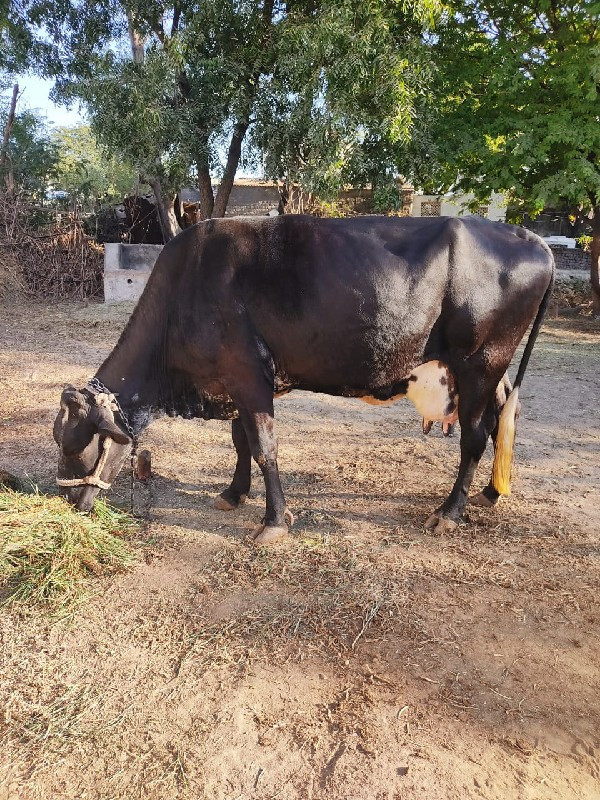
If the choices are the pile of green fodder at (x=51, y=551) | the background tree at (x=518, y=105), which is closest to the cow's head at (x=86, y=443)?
the pile of green fodder at (x=51, y=551)

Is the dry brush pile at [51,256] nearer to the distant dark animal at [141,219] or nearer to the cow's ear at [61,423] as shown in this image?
the distant dark animal at [141,219]

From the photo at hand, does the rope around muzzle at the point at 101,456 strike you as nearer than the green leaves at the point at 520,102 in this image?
Yes

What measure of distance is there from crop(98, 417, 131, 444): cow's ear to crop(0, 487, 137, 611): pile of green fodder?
18.0 inches

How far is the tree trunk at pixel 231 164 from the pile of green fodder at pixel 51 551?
868cm

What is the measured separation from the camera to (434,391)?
3.96 m

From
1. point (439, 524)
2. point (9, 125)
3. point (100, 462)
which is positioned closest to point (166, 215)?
point (9, 125)

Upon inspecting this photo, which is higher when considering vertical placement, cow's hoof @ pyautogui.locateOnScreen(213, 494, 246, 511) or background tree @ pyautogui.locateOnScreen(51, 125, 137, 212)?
background tree @ pyautogui.locateOnScreen(51, 125, 137, 212)

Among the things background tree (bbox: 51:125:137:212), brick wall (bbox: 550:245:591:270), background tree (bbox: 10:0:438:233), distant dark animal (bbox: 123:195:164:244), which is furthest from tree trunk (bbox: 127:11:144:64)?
brick wall (bbox: 550:245:591:270)

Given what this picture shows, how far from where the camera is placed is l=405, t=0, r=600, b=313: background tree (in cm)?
995

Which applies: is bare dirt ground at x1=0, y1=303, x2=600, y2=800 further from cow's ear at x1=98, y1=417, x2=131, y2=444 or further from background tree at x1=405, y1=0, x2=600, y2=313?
background tree at x1=405, y1=0, x2=600, y2=313

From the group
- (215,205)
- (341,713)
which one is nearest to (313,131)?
(215,205)

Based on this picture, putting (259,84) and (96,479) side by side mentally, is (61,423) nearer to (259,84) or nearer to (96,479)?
(96,479)

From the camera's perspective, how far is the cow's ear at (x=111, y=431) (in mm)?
3451

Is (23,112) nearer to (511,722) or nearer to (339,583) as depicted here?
(339,583)
